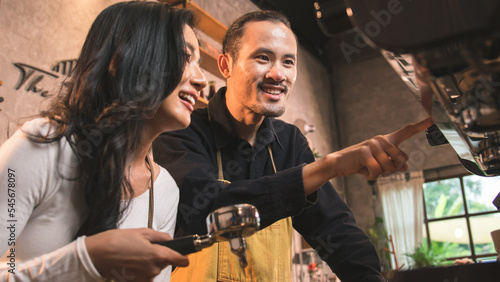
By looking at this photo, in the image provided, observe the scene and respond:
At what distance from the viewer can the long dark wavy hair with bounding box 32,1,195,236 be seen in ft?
2.86

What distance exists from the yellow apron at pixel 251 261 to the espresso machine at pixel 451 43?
83 centimetres

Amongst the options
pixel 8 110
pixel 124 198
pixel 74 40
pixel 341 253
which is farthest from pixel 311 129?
pixel 124 198

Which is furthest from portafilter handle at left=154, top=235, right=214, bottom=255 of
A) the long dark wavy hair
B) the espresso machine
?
the espresso machine

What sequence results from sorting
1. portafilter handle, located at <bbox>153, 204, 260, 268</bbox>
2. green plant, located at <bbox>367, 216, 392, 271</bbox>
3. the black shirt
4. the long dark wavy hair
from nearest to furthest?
portafilter handle, located at <bbox>153, 204, 260, 268</bbox>, the long dark wavy hair, the black shirt, green plant, located at <bbox>367, 216, 392, 271</bbox>

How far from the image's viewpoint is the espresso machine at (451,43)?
0.51m

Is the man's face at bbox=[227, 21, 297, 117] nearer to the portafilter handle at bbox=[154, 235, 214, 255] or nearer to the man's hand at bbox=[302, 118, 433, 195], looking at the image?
the man's hand at bbox=[302, 118, 433, 195]

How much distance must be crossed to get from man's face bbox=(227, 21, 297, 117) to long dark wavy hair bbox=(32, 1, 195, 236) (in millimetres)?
473

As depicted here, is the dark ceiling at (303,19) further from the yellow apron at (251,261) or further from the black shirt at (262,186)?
the yellow apron at (251,261)

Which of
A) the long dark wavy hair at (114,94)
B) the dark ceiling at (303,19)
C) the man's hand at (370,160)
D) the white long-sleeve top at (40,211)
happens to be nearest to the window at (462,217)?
the dark ceiling at (303,19)

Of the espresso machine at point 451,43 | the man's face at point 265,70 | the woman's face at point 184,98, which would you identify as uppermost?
the man's face at point 265,70

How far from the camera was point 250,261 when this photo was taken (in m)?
1.37

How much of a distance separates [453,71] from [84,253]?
58cm

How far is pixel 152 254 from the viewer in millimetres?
693

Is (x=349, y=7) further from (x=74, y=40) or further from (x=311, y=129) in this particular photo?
(x=311, y=129)
